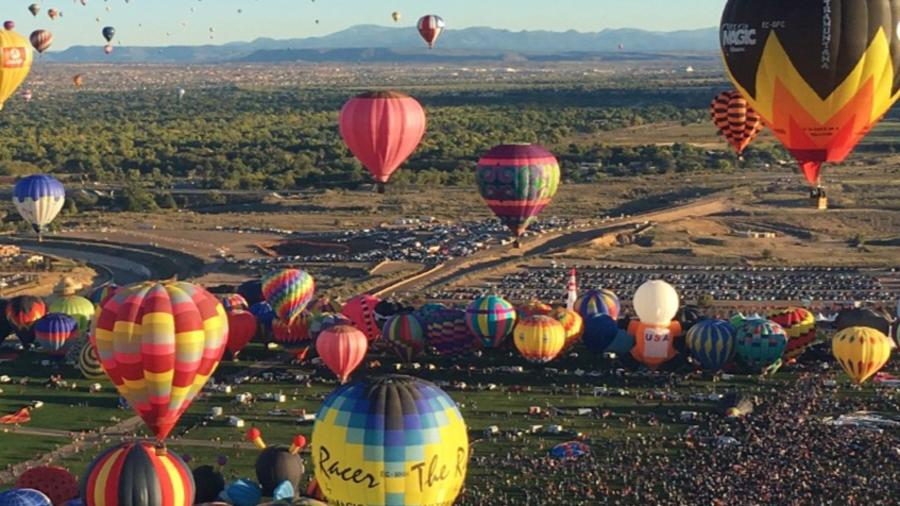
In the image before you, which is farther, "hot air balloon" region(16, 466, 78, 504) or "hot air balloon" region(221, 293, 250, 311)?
"hot air balloon" region(221, 293, 250, 311)

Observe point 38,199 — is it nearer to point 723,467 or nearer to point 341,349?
point 341,349

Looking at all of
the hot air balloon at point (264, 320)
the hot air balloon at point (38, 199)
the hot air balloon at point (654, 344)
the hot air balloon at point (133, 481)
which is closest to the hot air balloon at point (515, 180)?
the hot air balloon at point (654, 344)


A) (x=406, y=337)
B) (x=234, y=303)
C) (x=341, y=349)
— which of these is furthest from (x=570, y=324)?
(x=234, y=303)

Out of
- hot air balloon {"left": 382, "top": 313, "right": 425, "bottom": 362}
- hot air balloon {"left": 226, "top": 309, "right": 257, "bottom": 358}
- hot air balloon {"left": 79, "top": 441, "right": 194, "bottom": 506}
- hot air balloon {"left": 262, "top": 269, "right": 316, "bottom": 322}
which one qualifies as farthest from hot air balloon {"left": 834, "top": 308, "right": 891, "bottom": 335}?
hot air balloon {"left": 79, "top": 441, "right": 194, "bottom": 506}

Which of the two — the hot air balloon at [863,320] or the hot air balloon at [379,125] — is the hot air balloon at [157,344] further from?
the hot air balloon at [863,320]

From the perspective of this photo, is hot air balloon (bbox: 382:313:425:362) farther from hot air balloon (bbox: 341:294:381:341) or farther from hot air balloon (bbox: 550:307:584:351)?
hot air balloon (bbox: 550:307:584:351)

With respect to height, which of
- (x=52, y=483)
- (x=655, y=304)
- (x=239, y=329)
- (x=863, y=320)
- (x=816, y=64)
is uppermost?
(x=816, y=64)
